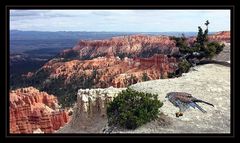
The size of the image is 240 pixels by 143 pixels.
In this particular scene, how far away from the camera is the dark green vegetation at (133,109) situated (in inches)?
394

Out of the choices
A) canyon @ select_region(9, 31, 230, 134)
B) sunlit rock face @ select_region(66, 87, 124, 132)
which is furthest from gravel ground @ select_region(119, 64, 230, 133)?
sunlit rock face @ select_region(66, 87, 124, 132)

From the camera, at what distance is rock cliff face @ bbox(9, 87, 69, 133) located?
37.9 feet

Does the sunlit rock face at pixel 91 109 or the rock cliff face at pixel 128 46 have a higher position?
the rock cliff face at pixel 128 46

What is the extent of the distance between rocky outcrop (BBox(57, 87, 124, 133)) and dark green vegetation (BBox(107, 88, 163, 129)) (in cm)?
61

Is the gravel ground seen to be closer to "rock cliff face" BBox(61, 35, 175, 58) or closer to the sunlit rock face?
the sunlit rock face

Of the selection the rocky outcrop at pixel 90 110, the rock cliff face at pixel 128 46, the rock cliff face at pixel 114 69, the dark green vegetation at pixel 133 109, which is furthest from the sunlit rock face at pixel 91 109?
the rock cliff face at pixel 128 46

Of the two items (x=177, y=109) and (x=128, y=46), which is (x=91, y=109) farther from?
(x=128, y=46)

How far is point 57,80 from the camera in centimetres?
1225

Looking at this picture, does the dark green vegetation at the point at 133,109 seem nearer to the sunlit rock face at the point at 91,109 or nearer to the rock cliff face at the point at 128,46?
the sunlit rock face at the point at 91,109

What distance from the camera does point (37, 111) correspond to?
42.9 feet

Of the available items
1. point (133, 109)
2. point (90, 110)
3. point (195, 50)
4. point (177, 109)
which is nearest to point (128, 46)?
point (195, 50)

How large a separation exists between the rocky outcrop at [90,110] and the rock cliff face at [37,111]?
0.42 metres
